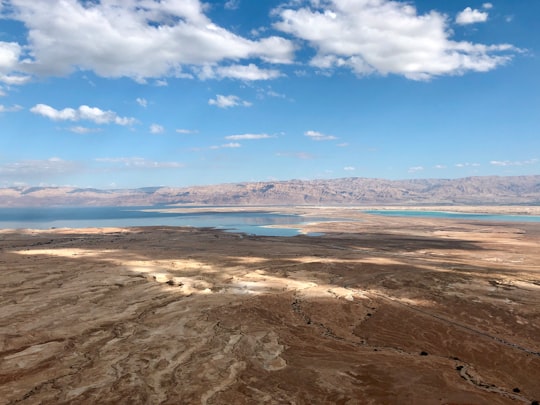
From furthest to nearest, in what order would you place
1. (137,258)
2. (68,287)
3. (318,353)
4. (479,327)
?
(137,258) → (68,287) → (479,327) → (318,353)

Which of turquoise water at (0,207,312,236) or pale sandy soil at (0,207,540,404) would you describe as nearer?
pale sandy soil at (0,207,540,404)

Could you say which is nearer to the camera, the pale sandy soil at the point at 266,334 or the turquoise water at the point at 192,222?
the pale sandy soil at the point at 266,334

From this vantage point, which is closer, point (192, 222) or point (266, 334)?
point (266, 334)

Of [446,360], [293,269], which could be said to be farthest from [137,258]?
[446,360]

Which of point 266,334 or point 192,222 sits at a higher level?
point 266,334

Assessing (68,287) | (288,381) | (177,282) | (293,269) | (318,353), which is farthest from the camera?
(293,269)

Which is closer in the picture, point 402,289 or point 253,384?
point 253,384

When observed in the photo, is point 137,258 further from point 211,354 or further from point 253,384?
point 253,384

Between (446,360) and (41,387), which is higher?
(41,387)
